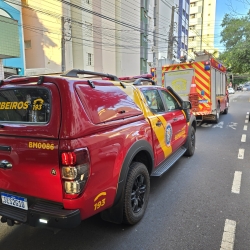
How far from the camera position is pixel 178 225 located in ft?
9.19

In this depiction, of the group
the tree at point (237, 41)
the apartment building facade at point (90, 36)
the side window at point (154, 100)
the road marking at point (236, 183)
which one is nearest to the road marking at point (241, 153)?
the road marking at point (236, 183)

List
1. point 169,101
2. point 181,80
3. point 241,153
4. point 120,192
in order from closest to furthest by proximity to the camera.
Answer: point 120,192 < point 169,101 < point 241,153 < point 181,80

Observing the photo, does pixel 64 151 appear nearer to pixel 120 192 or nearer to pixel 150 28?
pixel 120 192

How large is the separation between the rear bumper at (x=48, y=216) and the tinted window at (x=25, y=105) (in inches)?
31.1

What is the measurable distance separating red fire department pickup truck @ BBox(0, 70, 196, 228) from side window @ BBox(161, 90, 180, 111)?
5.25ft

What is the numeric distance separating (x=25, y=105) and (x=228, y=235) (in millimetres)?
2656

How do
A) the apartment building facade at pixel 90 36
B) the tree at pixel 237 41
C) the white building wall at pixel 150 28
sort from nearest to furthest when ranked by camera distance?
the apartment building facade at pixel 90 36
the tree at pixel 237 41
the white building wall at pixel 150 28

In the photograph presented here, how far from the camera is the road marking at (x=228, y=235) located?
242cm

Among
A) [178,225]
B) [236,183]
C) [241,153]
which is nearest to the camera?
[178,225]

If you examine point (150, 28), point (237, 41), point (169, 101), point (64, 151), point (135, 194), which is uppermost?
point (150, 28)

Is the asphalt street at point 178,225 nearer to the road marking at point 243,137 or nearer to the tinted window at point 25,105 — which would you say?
the tinted window at point 25,105

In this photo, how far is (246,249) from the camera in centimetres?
237

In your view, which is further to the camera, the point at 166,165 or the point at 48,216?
the point at 166,165

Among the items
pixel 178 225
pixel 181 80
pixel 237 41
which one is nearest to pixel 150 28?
pixel 237 41
